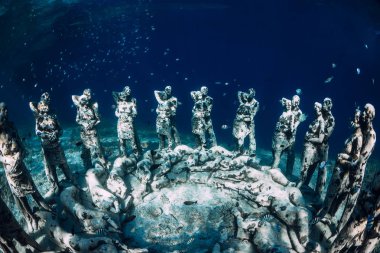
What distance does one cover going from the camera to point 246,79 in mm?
114312

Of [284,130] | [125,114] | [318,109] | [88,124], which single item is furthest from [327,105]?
[88,124]

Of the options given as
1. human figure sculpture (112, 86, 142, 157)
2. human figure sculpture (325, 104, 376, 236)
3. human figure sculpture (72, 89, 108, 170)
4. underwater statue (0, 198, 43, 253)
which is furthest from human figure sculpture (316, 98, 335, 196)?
underwater statue (0, 198, 43, 253)

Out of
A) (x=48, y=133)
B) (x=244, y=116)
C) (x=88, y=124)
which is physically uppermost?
(x=244, y=116)

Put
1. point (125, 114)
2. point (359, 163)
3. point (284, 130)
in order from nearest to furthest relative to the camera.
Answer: point (359, 163) < point (284, 130) < point (125, 114)

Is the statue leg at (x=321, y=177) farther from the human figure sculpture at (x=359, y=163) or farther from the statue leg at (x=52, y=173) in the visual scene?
the statue leg at (x=52, y=173)

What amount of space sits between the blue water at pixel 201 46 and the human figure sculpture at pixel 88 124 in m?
9.63

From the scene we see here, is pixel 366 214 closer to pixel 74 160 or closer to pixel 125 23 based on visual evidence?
pixel 74 160

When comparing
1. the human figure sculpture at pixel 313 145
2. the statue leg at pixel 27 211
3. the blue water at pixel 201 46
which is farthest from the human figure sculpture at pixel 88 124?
the blue water at pixel 201 46

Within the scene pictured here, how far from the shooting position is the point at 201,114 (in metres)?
11.6

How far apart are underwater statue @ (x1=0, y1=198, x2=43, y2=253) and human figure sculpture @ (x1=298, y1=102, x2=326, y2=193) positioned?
890 cm

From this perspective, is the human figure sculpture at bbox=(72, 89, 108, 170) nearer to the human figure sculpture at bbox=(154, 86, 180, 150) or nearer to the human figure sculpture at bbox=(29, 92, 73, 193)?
the human figure sculpture at bbox=(29, 92, 73, 193)

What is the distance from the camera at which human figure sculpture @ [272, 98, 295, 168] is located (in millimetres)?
10266

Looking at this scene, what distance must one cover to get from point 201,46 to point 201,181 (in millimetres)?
92737

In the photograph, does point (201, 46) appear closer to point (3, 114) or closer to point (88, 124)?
point (88, 124)
